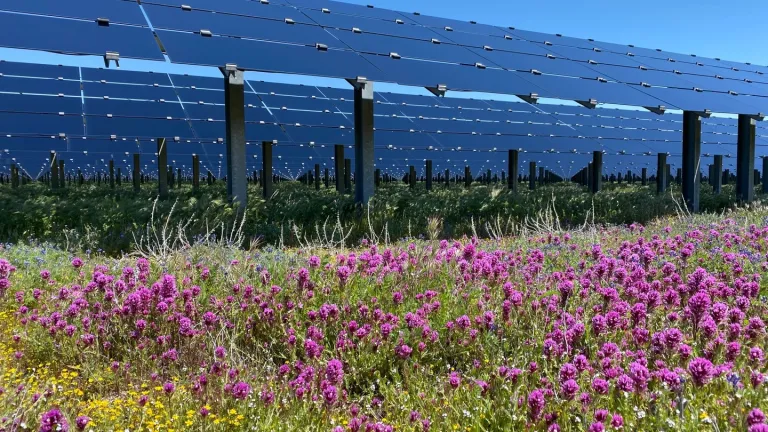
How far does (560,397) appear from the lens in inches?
108

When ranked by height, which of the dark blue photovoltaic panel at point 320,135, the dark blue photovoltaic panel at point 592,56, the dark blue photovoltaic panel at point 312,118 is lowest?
the dark blue photovoltaic panel at point 320,135

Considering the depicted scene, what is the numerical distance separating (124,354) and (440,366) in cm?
225

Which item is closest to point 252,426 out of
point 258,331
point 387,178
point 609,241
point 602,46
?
point 258,331

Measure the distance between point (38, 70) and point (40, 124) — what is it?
3.34m

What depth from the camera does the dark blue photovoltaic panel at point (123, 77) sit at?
19.5 metres

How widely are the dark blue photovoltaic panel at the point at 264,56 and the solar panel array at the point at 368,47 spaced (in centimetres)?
3

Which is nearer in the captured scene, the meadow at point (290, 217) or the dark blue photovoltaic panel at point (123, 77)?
the meadow at point (290, 217)

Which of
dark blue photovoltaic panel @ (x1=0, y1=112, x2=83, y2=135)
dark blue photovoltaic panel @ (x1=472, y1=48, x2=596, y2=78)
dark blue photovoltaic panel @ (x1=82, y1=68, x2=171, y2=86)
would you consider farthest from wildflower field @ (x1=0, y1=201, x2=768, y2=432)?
dark blue photovoltaic panel @ (x1=82, y1=68, x2=171, y2=86)

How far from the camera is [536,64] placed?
16500mm

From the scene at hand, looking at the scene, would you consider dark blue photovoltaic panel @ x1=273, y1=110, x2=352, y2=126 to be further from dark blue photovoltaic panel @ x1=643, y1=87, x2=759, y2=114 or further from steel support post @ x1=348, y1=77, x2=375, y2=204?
dark blue photovoltaic panel @ x1=643, y1=87, x2=759, y2=114

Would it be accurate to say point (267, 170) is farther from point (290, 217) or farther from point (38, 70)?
point (38, 70)

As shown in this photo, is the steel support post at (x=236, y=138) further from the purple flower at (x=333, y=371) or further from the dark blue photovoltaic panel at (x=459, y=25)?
the dark blue photovoltaic panel at (x=459, y=25)

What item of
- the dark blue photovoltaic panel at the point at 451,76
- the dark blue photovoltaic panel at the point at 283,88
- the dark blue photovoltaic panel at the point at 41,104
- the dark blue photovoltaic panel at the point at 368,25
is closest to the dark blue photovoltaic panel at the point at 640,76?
the dark blue photovoltaic panel at the point at 451,76

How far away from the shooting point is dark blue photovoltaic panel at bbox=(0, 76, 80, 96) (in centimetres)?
1706
